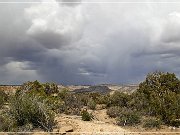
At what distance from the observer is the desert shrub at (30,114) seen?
57.1ft

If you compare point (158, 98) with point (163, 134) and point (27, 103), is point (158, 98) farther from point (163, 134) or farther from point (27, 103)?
point (27, 103)

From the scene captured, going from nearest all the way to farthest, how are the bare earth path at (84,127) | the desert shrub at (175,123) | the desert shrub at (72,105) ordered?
1. the bare earth path at (84,127)
2. the desert shrub at (175,123)
3. the desert shrub at (72,105)

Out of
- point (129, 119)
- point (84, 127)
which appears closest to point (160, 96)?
point (129, 119)

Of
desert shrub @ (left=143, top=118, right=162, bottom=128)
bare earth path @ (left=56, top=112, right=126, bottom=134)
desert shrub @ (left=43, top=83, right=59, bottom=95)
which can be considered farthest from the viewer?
desert shrub @ (left=43, top=83, right=59, bottom=95)

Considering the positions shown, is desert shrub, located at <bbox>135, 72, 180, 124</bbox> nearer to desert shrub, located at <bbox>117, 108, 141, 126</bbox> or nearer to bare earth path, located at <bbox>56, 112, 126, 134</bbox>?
desert shrub, located at <bbox>117, 108, 141, 126</bbox>

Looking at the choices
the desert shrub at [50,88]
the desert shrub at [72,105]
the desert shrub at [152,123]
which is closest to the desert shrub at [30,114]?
the desert shrub at [152,123]

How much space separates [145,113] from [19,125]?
9316mm

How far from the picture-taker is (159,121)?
1977 cm

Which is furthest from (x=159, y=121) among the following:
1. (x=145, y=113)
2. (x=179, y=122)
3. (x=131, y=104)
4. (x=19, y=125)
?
(x=19, y=125)

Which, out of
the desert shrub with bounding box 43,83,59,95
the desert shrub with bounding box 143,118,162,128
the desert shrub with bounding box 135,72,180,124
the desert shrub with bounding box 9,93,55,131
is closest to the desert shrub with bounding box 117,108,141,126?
the desert shrub with bounding box 143,118,162,128

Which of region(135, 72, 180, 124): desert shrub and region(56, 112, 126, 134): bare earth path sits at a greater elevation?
region(135, 72, 180, 124): desert shrub

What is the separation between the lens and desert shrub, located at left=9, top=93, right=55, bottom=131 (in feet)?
57.1

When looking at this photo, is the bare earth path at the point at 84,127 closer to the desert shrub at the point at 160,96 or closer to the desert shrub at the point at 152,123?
the desert shrub at the point at 152,123

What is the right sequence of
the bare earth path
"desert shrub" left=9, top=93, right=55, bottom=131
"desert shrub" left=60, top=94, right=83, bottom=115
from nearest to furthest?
the bare earth path
"desert shrub" left=9, top=93, right=55, bottom=131
"desert shrub" left=60, top=94, right=83, bottom=115
